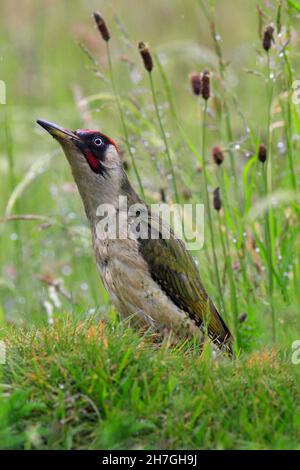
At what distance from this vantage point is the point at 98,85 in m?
11.6

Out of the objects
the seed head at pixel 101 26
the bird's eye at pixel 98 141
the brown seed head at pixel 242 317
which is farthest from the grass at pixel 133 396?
the seed head at pixel 101 26

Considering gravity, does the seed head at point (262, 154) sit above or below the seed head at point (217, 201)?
above

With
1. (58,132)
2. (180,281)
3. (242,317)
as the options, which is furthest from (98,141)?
(242,317)

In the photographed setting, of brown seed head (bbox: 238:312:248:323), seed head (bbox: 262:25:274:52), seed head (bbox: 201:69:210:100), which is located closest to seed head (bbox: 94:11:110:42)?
seed head (bbox: 201:69:210:100)

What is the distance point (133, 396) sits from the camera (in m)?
4.04

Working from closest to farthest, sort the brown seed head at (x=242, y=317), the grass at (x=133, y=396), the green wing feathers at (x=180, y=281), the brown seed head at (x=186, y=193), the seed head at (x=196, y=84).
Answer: the grass at (x=133, y=396) → the green wing feathers at (x=180, y=281) → the brown seed head at (x=242, y=317) → the seed head at (x=196, y=84) → the brown seed head at (x=186, y=193)

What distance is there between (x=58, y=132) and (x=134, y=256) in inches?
32.4

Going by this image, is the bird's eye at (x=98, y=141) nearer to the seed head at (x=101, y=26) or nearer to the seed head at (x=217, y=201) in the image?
the seed head at (x=101, y=26)

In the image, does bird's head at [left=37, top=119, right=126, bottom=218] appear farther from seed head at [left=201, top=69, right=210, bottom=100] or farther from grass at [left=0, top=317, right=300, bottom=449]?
grass at [left=0, top=317, right=300, bottom=449]

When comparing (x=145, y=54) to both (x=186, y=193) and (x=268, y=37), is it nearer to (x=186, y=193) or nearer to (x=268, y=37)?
(x=268, y=37)

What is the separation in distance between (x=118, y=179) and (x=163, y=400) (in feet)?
6.60

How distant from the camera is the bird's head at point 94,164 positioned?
566cm

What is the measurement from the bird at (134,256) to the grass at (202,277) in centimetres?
18

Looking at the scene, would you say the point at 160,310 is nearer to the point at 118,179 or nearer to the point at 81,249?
the point at 118,179
